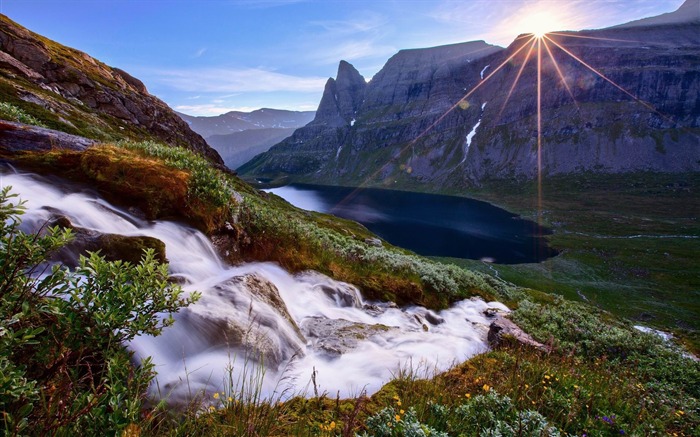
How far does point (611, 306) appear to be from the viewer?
162ft

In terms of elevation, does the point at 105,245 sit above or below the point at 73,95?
below

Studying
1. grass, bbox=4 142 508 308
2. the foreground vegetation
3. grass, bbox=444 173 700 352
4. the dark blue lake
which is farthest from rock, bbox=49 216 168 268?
the dark blue lake

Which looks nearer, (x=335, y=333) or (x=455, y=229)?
(x=335, y=333)

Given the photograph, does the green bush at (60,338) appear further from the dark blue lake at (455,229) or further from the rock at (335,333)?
the dark blue lake at (455,229)

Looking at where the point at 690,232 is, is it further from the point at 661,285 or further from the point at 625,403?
the point at 625,403

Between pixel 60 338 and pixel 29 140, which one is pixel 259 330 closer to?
pixel 60 338

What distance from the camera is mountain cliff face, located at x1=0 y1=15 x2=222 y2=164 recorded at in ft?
110

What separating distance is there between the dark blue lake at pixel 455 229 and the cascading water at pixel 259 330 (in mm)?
69562

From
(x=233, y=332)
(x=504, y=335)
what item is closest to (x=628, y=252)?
(x=504, y=335)

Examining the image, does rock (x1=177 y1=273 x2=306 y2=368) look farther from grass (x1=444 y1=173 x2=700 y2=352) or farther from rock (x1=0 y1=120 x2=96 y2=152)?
grass (x1=444 y1=173 x2=700 y2=352)

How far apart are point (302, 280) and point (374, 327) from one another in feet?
12.0

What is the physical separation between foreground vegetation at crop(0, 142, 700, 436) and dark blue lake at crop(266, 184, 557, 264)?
67.6 metres

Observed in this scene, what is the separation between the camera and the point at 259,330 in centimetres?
784

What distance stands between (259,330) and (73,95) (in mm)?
66082
